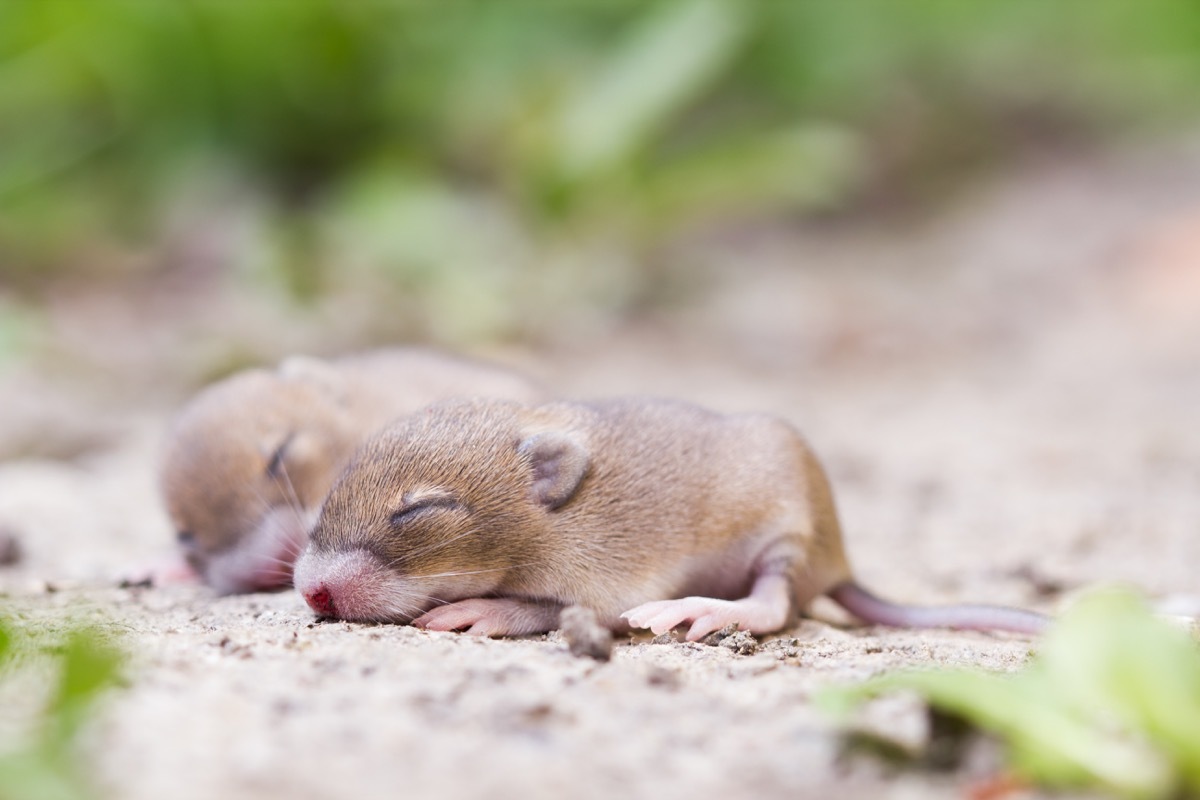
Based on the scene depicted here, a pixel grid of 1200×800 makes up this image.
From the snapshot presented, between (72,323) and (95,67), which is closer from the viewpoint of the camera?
(72,323)

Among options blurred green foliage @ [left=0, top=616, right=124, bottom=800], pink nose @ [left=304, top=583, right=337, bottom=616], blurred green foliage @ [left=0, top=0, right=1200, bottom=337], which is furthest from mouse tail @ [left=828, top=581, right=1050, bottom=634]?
blurred green foliage @ [left=0, top=0, right=1200, bottom=337]

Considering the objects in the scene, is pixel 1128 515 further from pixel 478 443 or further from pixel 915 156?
pixel 915 156

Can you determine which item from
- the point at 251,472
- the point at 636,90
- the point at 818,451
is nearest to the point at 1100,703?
the point at 251,472

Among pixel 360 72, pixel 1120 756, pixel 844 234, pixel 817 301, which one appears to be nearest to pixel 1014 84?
pixel 844 234

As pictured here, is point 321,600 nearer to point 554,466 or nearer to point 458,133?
point 554,466

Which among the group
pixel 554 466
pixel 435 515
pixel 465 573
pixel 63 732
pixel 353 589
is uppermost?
pixel 554 466
